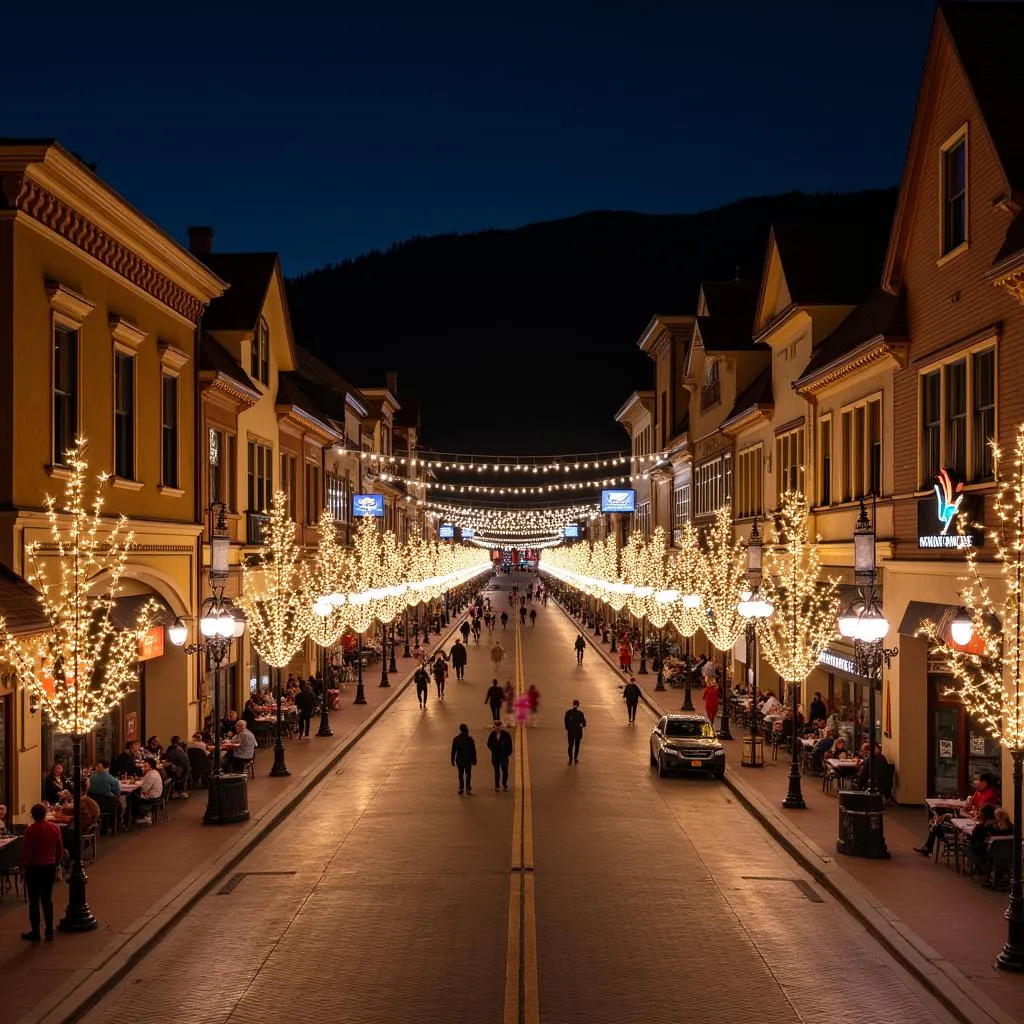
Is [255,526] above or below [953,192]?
below

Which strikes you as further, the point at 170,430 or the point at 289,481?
the point at 289,481

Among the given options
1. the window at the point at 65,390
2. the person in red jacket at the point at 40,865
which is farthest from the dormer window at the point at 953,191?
the person in red jacket at the point at 40,865

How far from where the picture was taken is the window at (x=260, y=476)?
38625mm

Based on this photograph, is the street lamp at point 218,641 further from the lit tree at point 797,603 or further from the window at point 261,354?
the window at point 261,354

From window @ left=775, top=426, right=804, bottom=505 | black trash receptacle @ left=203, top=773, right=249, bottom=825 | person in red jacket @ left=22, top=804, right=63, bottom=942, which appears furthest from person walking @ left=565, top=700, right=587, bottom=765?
person in red jacket @ left=22, top=804, right=63, bottom=942

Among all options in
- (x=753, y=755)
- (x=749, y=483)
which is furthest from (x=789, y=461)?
(x=753, y=755)

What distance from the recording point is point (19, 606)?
1802cm

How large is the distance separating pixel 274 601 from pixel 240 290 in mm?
10193

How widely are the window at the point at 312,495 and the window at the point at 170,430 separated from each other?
62.1 feet

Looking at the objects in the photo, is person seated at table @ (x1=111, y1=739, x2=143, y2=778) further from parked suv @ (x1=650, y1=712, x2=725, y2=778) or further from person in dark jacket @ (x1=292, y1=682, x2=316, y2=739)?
parked suv @ (x1=650, y1=712, x2=725, y2=778)

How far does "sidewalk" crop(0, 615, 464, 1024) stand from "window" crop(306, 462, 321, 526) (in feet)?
64.9

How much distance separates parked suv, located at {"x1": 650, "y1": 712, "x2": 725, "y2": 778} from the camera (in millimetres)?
28312

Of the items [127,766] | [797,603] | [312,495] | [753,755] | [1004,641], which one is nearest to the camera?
[1004,641]

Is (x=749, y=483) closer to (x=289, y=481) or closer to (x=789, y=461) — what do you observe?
(x=789, y=461)
